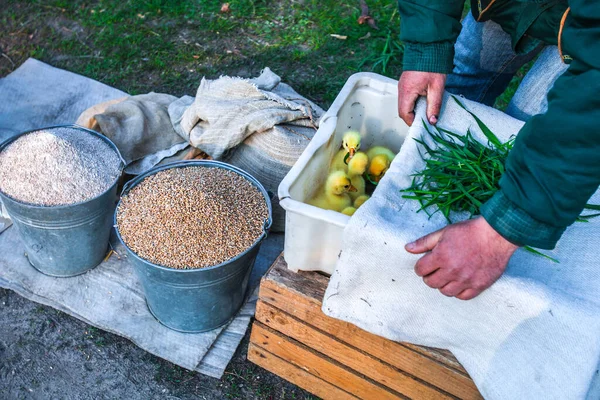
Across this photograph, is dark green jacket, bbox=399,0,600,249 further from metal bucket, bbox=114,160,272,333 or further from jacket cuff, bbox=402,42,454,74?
metal bucket, bbox=114,160,272,333

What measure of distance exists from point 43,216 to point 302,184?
3.70 feet

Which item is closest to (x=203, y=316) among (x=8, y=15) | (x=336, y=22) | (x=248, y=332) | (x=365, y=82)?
(x=248, y=332)

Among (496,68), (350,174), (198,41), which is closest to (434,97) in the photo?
(350,174)

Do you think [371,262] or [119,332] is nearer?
[371,262]

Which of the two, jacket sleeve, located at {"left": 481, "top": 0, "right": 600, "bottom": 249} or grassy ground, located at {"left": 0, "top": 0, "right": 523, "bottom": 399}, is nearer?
jacket sleeve, located at {"left": 481, "top": 0, "right": 600, "bottom": 249}

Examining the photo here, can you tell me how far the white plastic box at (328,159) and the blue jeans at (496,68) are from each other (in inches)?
18.9

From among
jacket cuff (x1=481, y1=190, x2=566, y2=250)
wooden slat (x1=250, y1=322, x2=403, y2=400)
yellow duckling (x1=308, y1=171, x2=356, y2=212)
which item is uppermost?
jacket cuff (x1=481, y1=190, x2=566, y2=250)

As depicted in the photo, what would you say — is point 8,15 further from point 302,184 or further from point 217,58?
Result: point 302,184

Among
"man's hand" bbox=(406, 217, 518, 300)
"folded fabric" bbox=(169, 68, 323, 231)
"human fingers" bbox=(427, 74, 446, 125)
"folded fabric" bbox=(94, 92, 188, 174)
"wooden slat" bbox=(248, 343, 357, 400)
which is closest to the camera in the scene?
"man's hand" bbox=(406, 217, 518, 300)

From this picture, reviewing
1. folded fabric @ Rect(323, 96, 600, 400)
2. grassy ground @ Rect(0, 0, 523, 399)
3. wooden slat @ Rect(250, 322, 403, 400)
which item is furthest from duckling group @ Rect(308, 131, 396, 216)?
grassy ground @ Rect(0, 0, 523, 399)

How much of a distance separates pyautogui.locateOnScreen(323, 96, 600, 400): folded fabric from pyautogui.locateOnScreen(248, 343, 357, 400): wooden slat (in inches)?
22.2

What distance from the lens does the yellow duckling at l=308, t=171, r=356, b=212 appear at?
1.86 m

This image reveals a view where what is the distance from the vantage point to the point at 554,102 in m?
1.25

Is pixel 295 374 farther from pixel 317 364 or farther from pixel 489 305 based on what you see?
pixel 489 305
